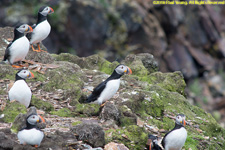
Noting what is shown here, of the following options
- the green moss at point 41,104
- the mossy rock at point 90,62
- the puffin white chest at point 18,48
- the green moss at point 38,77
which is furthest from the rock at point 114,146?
the mossy rock at point 90,62

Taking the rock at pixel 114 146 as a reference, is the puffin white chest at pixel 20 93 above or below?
above

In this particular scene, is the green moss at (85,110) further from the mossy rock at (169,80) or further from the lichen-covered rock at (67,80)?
the mossy rock at (169,80)

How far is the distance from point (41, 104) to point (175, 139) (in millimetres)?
2546

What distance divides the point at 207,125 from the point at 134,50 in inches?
577

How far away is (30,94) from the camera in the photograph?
21.1 ft

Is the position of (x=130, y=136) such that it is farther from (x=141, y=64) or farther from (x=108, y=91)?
(x=141, y=64)

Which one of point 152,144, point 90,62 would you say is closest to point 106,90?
point 152,144

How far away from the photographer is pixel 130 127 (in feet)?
20.2

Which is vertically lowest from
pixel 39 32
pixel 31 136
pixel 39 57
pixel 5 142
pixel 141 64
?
pixel 5 142

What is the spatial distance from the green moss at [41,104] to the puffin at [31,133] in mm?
1726

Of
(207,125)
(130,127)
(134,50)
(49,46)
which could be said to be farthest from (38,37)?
(134,50)

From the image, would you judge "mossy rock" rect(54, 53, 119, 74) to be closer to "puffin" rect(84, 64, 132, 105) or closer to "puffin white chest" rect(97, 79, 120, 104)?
"puffin" rect(84, 64, 132, 105)

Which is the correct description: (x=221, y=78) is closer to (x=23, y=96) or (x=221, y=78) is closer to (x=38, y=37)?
(x=38, y=37)

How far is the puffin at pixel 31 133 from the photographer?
478 cm
